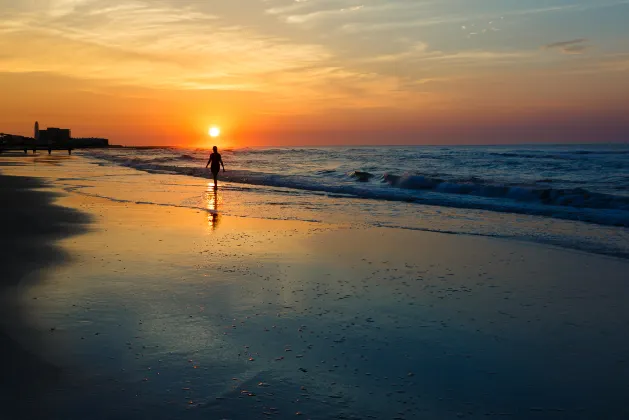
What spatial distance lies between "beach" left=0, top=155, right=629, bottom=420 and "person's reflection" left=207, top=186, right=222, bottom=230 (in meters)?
2.72

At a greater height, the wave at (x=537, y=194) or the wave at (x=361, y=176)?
the wave at (x=361, y=176)

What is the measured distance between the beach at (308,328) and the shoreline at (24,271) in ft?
0.11

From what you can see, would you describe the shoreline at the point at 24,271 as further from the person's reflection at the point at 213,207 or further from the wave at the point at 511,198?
the wave at the point at 511,198

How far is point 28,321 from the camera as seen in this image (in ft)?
22.2

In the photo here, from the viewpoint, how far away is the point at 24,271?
31.2 ft

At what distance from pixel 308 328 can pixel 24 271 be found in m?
5.99

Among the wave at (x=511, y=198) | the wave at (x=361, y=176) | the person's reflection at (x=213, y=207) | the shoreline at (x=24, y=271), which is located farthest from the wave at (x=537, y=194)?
the shoreline at (x=24, y=271)

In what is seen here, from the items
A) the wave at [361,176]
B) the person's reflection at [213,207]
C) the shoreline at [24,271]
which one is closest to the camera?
the shoreline at [24,271]

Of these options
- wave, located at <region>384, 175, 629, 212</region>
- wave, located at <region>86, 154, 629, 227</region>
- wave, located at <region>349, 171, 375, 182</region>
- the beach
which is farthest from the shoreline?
wave, located at <region>349, 171, 375, 182</region>

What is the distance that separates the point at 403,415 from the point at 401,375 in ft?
2.64

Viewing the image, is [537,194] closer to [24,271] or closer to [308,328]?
[308,328]

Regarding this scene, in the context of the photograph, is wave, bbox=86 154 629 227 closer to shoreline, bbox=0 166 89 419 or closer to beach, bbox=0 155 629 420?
beach, bbox=0 155 629 420

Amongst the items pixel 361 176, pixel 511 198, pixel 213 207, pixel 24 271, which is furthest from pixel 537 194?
pixel 24 271

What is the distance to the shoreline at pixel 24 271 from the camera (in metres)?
4.96
